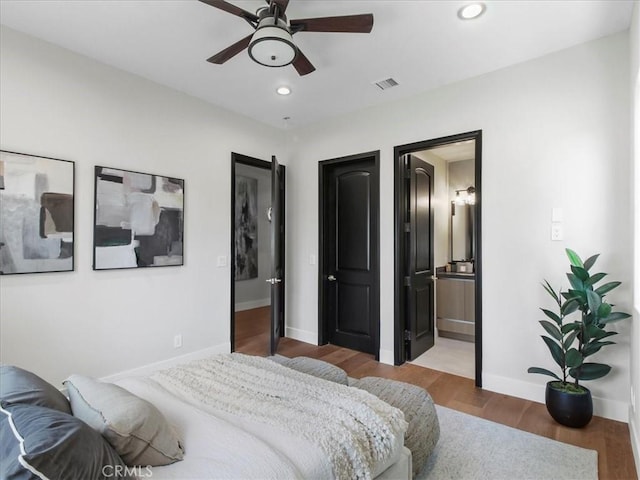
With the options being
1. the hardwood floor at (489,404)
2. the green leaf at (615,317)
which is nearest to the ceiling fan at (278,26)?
the green leaf at (615,317)

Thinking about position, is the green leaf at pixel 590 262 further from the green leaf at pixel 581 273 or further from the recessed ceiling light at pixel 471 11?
the recessed ceiling light at pixel 471 11

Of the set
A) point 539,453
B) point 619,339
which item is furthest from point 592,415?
point 539,453

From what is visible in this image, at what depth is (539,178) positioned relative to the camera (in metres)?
2.88

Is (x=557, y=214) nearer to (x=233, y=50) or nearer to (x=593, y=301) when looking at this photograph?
(x=593, y=301)

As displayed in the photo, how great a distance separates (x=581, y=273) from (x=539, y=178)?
89 centimetres

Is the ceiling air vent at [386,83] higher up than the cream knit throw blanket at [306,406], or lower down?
higher up

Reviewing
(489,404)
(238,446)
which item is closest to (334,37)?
(238,446)

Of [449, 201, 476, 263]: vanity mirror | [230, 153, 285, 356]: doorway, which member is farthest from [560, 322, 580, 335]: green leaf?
[230, 153, 285, 356]: doorway

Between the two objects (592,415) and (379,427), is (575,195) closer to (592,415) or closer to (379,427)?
(592,415)

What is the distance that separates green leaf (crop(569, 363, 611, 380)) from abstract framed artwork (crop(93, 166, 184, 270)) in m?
3.57

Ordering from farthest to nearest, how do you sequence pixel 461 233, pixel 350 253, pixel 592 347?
1. pixel 461 233
2. pixel 350 253
3. pixel 592 347

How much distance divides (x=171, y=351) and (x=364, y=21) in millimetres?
3353

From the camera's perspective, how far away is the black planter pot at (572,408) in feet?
7.86

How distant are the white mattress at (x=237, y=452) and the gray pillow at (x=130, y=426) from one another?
5 centimetres
